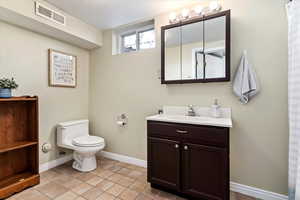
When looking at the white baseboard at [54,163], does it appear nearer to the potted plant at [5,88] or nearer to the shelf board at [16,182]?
the shelf board at [16,182]

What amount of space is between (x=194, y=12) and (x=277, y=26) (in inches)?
36.2

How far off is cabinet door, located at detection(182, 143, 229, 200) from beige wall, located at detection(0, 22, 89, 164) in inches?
80.0

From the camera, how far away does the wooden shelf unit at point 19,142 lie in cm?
178

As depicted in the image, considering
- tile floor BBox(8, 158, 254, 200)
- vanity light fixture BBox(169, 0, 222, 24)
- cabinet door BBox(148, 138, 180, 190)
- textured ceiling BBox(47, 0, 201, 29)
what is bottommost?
tile floor BBox(8, 158, 254, 200)

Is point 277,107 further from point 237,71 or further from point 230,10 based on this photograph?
point 230,10

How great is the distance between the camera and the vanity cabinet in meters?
1.41

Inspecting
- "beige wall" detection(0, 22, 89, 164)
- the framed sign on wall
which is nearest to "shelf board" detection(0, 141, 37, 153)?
"beige wall" detection(0, 22, 89, 164)

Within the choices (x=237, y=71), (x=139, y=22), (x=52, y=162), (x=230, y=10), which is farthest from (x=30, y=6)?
(x=237, y=71)

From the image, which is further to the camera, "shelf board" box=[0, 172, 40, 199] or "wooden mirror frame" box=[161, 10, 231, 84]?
"wooden mirror frame" box=[161, 10, 231, 84]

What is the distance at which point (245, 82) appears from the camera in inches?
63.9

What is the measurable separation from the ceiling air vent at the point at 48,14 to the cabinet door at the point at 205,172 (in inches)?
89.9

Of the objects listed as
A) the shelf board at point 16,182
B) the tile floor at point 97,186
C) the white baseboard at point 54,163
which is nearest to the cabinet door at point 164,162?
the tile floor at point 97,186

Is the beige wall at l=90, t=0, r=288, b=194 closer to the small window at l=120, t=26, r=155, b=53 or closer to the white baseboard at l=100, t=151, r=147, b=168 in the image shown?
the small window at l=120, t=26, r=155, b=53

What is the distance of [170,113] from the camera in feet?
6.98
